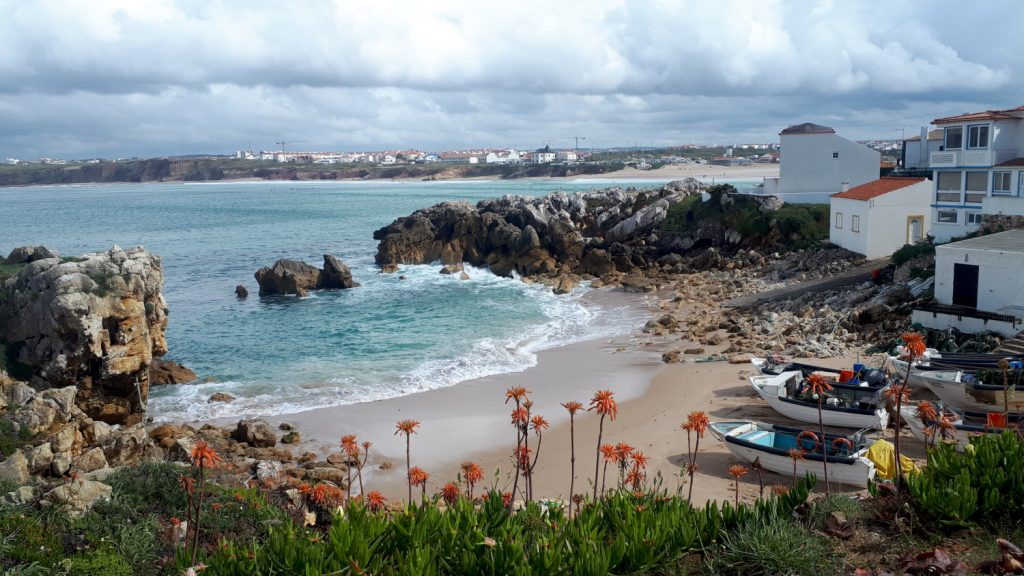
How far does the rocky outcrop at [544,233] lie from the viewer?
131ft

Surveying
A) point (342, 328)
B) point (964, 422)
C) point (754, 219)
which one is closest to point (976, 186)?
point (754, 219)

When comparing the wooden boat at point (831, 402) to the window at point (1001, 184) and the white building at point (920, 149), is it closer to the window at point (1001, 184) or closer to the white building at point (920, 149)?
the window at point (1001, 184)

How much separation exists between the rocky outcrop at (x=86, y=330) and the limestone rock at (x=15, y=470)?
6.36 metres

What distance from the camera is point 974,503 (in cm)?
697

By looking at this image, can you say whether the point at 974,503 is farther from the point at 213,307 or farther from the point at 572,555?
the point at 213,307

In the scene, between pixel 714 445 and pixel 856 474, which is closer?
pixel 856 474

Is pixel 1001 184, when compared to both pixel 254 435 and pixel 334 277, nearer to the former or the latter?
pixel 254 435

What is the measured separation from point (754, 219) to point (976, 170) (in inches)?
475

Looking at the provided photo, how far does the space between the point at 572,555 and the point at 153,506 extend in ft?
19.9

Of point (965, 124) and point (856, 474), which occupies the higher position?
point (965, 124)

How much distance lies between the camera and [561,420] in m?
17.4

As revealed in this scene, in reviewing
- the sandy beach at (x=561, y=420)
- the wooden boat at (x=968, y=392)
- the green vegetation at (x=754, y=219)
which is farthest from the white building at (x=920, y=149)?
the wooden boat at (x=968, y=392)

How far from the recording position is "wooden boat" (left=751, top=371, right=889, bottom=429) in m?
14.6

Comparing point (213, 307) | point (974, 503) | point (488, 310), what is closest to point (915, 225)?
point (488, 310)
